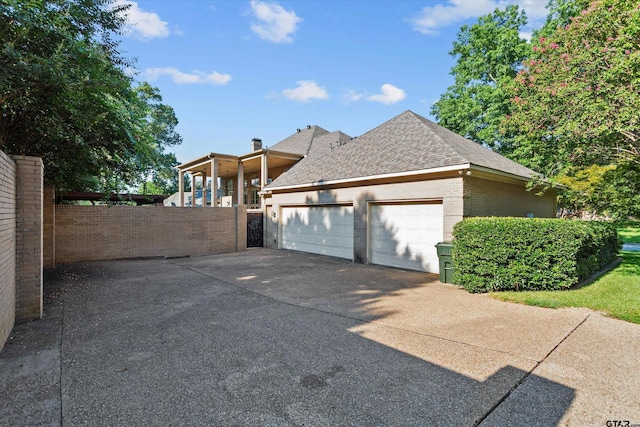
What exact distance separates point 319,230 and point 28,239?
9.50 meters

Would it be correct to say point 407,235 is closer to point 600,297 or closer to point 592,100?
point 600,297

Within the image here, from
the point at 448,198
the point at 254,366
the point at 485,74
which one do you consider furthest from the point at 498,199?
the point at 485,74

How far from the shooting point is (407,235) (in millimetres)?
9992

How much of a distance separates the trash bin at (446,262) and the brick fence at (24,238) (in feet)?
27.9

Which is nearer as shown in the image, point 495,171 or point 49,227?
point 495,171

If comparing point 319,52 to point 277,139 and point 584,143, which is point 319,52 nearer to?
point 584,143

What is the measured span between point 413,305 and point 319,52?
1118cm

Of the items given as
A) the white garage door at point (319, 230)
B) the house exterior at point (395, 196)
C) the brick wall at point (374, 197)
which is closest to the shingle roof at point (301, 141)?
the house exterior at point (395, 196)

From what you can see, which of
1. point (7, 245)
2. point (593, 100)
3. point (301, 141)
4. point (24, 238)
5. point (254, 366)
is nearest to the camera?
point (254, 366)

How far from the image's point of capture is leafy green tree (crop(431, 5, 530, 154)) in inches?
814

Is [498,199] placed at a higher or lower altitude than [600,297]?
higher

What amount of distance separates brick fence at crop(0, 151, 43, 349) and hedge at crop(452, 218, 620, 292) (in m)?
8.52

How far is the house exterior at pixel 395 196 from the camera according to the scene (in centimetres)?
910

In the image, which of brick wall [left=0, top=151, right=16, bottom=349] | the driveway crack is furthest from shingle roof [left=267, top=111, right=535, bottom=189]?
brick wall [left=0, top=151, right=16, bottom=349]
